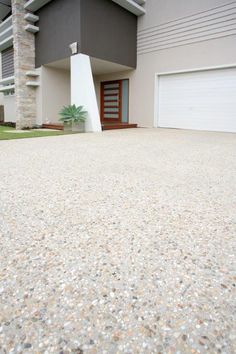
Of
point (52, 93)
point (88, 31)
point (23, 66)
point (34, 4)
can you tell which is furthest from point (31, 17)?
point (88, 31)

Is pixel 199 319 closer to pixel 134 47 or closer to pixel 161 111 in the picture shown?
pixel 161 111

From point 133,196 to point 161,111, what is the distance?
8537 mm

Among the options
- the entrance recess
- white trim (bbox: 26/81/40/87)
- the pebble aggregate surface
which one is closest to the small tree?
the entrance recess

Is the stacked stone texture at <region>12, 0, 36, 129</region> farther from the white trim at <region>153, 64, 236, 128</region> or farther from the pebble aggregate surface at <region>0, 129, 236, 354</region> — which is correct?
the pebble aggregate surface at <region>0, 129, 236, 354</region>

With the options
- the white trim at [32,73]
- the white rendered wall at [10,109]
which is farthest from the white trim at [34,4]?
the white rendered wall at [10,109]

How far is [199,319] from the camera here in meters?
0.89

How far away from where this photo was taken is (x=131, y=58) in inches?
395

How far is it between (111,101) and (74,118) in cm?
399

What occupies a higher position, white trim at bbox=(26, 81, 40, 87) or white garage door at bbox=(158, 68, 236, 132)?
white trim at bbox=(26, 81, 40, 87)

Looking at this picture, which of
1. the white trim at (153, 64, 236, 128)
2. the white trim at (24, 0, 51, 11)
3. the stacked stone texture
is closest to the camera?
the white trim at (153, 64, 236, 128)

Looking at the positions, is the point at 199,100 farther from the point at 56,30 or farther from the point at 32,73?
the point at 32,73

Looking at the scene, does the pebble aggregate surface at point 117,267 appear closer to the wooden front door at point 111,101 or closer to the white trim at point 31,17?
the wooden front door at point 111,101

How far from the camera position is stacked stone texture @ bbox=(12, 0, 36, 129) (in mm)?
9438

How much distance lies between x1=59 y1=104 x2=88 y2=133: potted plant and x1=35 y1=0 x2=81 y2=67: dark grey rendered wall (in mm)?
2042
